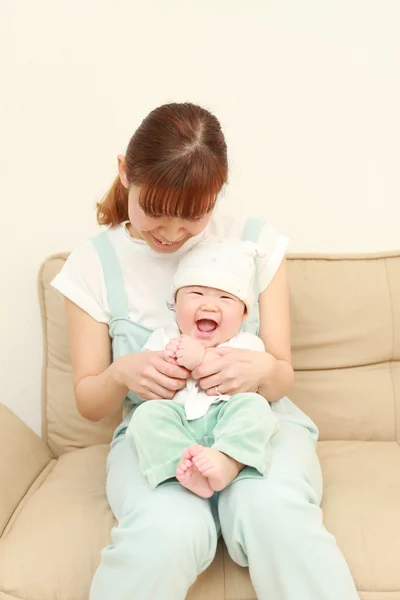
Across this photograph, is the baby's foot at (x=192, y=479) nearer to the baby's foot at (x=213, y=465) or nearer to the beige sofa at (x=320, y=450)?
the baby's foot at (x=213, y=465)

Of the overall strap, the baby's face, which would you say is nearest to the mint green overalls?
the baby's face

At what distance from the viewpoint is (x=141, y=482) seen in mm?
1271

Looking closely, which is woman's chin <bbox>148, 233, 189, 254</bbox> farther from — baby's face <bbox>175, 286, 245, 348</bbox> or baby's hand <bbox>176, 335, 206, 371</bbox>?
baby's hand <bbox>176, 335, 206, 371</bbox>

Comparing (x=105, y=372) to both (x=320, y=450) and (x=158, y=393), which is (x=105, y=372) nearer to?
(x=158, y=393)

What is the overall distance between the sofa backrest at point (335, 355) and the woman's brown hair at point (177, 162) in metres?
0.59

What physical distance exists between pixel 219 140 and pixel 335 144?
77cm

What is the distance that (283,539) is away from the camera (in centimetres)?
112

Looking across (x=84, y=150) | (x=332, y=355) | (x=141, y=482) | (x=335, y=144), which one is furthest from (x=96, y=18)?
(x=141, y=482)

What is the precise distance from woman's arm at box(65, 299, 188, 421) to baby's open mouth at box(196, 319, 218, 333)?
0.10 meters

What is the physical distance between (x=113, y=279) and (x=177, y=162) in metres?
0.40

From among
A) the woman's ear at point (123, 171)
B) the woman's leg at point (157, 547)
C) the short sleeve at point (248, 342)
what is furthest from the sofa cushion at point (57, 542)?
the woman's ear at point (123, 171)

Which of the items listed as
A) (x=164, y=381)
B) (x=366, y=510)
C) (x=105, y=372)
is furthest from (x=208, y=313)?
(x=366, y=510)

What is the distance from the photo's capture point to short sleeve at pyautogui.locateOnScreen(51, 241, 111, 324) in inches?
60.4

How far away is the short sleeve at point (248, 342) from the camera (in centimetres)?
144
